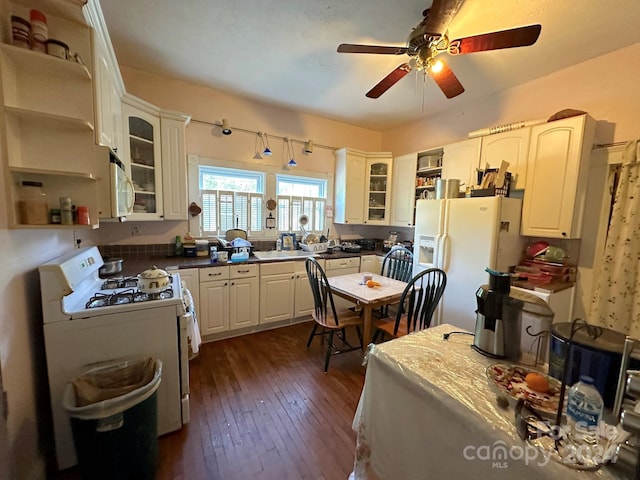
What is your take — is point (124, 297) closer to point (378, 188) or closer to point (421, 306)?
point (421, 306)

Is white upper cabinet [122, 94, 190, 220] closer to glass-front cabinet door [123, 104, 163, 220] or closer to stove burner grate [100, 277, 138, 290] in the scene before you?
glass-front cabinet door [123, 104, 163, 220]

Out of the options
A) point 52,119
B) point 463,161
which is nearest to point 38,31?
point 52,119

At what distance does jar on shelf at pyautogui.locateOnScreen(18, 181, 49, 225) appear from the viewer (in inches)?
46.1

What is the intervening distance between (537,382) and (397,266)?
2.11m

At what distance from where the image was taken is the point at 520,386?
86cm

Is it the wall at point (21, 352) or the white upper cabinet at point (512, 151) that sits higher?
the white upper cabinet at point (512, 151)

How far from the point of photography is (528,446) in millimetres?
648

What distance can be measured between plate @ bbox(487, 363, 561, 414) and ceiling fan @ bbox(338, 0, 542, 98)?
5.30 feet

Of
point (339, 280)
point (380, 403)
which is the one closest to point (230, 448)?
point (380, 403)

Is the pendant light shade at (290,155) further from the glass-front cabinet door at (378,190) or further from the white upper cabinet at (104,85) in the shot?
the white upper cabinet at (104,85)

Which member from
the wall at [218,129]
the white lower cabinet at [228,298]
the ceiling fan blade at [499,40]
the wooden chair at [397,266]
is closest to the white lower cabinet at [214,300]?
the white lower cabinet at [228,298]

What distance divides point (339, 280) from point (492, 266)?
1.38 meters

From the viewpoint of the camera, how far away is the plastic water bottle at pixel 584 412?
645 mm

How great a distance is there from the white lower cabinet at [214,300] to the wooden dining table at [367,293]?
1.11 m
